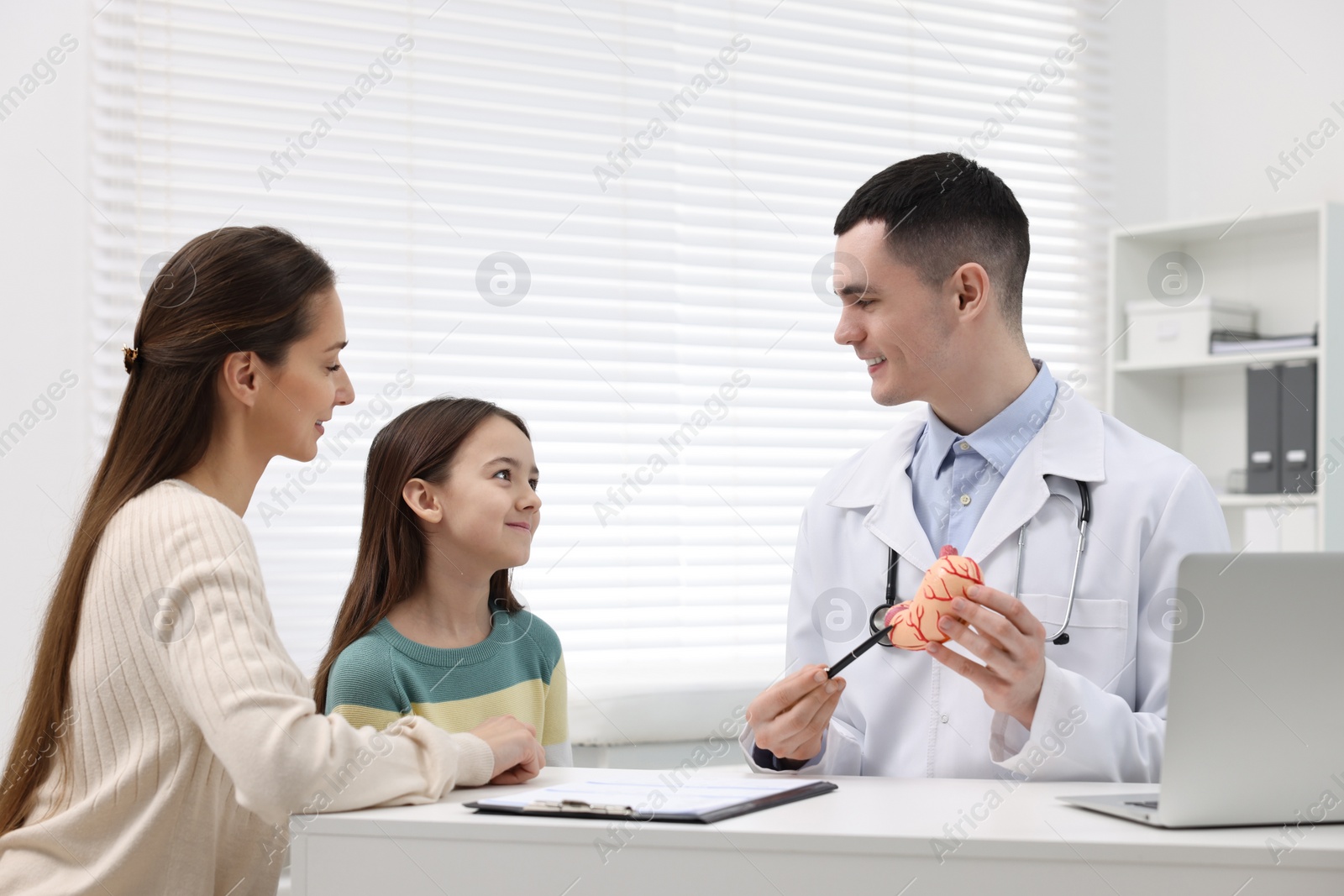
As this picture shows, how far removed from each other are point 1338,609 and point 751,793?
0.60 metres

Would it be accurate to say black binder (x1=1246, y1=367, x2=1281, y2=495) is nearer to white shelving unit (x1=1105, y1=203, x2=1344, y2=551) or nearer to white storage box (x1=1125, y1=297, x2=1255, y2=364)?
white shelving unit (x1=1105, y1=203, x2=1344, y2=551)

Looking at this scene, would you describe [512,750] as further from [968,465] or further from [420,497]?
[968,465]

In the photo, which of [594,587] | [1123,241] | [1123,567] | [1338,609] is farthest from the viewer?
[1123,241]

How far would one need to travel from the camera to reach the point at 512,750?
4.49 feet

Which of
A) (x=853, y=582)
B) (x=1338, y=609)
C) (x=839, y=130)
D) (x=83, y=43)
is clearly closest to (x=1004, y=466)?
(x=853, y=582)

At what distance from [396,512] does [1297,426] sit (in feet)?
9.53

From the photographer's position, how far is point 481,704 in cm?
187

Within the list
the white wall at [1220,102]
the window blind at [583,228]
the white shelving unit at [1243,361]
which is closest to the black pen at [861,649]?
the window blind at [583,228]

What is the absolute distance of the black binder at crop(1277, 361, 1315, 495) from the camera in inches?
138

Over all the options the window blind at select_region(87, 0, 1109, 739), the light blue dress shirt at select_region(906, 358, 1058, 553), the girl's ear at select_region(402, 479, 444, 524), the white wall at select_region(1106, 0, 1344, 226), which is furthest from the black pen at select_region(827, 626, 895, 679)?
the white wall at select_region(1106, 0, 1344, 226)

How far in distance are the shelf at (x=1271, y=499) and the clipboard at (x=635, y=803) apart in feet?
8.85

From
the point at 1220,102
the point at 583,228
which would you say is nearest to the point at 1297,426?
the point at 1220,102

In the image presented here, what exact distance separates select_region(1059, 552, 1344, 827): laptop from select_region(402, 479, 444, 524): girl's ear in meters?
1.23

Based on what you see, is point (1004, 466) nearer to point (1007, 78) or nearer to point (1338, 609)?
point (1338, 609)
